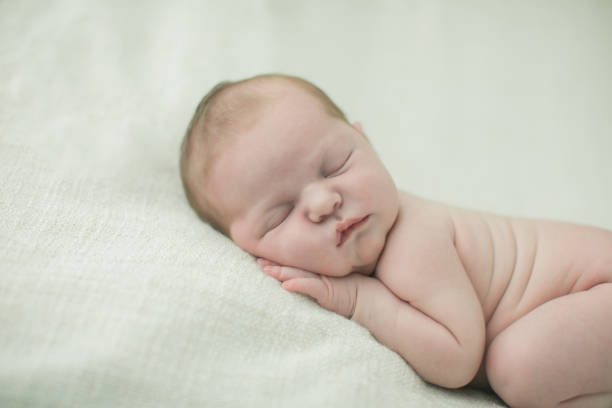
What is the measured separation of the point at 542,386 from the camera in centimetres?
104

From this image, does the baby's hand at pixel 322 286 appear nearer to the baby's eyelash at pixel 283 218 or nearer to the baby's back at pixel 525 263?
the baby's eyelash at pixel 283 218

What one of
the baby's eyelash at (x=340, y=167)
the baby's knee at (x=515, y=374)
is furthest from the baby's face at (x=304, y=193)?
the baby's knee at (x=515, y=374)

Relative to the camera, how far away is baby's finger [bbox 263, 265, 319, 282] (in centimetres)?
112

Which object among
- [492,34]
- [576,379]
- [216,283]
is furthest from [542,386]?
[492,34]

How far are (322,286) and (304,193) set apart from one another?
0.21 metres

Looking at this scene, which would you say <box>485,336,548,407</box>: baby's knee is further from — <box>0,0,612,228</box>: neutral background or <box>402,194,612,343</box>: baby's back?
<box>0,0,612,228</box>: neutral background

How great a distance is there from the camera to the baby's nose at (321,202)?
1.07 metres

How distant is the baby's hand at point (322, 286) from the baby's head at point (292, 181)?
2cm

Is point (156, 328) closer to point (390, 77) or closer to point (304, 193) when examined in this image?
point (304, 193)

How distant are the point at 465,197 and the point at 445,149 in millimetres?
193

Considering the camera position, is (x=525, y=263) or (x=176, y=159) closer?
(x=525, y=263)

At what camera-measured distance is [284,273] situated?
3.67ft

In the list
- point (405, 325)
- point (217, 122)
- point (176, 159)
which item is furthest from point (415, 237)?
point (176, 159)

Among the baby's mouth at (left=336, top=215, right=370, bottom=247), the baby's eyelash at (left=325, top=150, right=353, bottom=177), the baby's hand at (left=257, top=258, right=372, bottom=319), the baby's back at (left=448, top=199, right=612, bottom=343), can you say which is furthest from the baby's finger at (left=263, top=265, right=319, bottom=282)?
the baby's back at (left=448, top=199, right=612, bottom=343)
